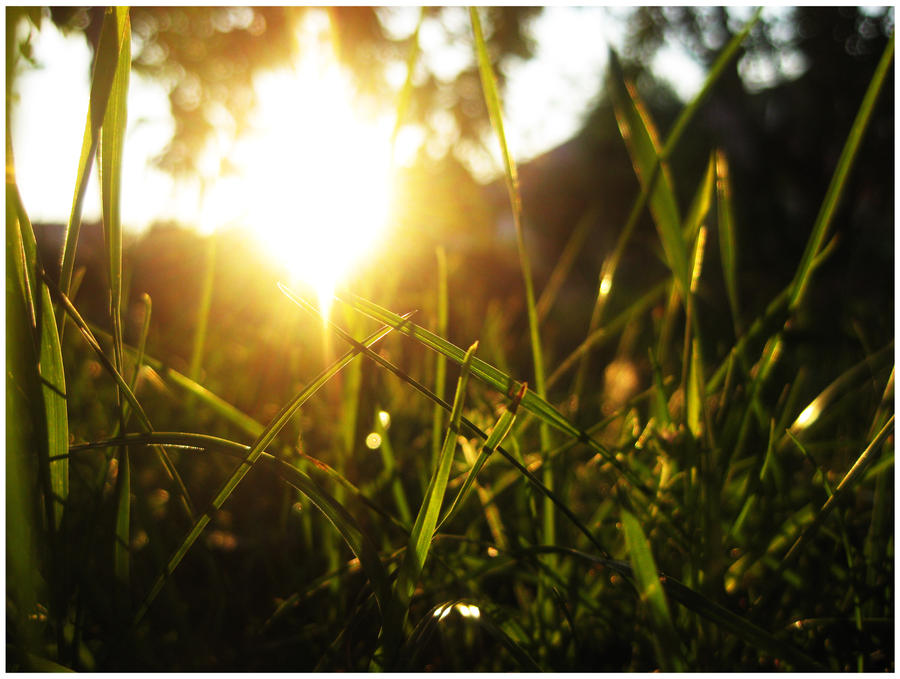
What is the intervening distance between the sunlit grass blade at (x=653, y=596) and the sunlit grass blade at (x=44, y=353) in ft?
0.89

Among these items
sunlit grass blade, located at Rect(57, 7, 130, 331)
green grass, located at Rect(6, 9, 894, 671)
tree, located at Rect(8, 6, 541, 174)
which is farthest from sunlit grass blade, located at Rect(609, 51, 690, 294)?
tree, located at Rect(8, 6, 541, 174)

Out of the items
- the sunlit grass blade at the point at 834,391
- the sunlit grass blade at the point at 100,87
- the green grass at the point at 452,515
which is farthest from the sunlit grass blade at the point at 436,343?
the sunlit grass blade at the point at 834,391

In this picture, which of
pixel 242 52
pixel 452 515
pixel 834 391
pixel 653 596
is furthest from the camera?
pixel 242 52

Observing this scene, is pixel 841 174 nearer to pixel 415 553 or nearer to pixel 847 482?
pixel 847 482

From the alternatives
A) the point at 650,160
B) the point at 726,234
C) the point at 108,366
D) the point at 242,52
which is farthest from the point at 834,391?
the point at 242,52

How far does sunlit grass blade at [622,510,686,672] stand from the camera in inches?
9.0

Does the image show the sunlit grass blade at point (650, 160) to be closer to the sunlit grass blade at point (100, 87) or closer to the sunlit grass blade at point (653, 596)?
the sunlit grass blade at point (653, 596)

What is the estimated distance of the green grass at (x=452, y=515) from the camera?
26 cm

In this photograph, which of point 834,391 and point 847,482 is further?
point 834,391

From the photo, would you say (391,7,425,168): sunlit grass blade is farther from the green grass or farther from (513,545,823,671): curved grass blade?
(513,545,823,671): curved grass blade

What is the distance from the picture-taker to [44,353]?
278 millimetres

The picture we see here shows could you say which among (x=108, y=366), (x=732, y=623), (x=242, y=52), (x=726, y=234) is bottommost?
(x=732, y=623)

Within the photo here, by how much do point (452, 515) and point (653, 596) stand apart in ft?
0.45

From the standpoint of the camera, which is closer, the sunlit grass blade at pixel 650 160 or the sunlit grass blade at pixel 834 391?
the sunlit grass blade at pixel 650 160
